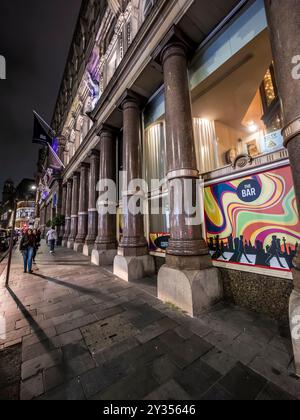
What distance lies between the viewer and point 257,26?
375 centimetres

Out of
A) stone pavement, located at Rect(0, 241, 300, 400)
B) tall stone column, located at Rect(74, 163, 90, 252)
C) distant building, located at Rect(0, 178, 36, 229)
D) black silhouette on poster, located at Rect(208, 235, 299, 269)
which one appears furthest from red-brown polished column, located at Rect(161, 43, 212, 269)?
distant building, located at Rect(0, 178, 36, 229)

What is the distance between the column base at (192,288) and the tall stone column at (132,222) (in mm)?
1885

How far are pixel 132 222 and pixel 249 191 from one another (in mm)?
3647

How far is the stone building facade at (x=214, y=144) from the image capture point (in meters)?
3.01

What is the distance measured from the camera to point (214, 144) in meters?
6.70

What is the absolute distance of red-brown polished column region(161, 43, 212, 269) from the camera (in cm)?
375

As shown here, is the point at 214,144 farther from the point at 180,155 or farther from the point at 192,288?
the point at 192,288

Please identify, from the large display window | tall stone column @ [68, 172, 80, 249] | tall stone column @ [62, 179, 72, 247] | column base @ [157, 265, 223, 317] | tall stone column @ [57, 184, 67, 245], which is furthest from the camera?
tall stone column @ [57, 184, 67, 245]

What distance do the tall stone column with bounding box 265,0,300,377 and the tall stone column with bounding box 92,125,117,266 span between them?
686 centimetres

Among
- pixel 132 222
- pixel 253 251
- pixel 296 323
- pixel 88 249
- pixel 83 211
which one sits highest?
pixel 83 211

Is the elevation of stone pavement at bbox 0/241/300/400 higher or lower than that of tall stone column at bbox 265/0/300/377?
lower

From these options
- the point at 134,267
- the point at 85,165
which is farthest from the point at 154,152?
the point at 85,165

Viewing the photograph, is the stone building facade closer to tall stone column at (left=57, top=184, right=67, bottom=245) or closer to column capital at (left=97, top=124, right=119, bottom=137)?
column capital at (left=97, top=124, right=119, bottom=137)
